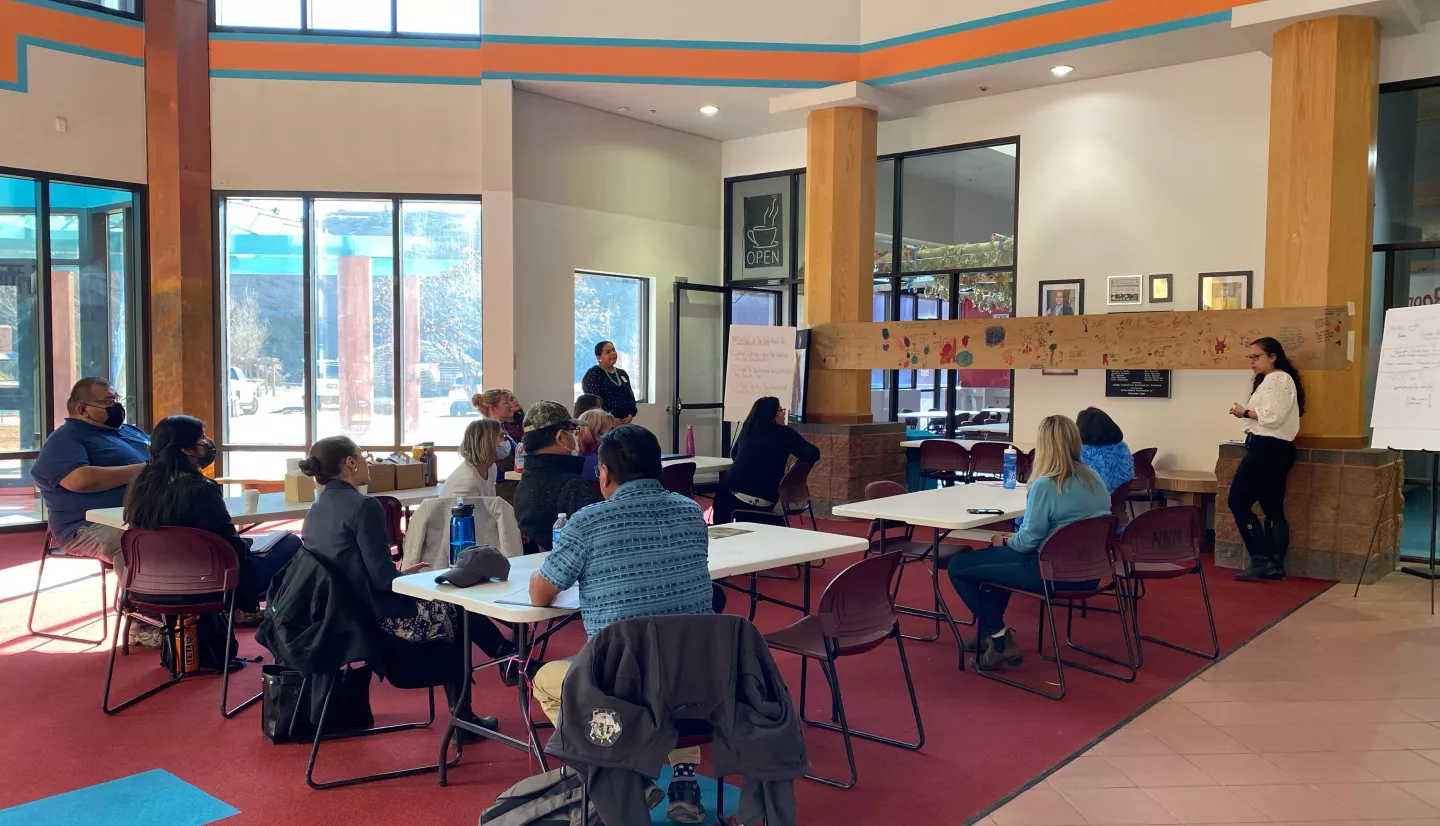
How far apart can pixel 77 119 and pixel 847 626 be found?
8390mm

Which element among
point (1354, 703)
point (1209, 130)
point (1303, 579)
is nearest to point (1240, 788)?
point (1354, 703)

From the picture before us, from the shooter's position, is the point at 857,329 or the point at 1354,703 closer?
the point at 1354,703

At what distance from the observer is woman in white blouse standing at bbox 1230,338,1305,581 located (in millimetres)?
6602

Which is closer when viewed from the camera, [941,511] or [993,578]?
[993,578]

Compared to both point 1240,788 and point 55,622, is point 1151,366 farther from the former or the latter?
point 55,622

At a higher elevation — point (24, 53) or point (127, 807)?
point (24, 53)

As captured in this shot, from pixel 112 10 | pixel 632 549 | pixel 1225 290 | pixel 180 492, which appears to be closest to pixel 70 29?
pixel 112 10

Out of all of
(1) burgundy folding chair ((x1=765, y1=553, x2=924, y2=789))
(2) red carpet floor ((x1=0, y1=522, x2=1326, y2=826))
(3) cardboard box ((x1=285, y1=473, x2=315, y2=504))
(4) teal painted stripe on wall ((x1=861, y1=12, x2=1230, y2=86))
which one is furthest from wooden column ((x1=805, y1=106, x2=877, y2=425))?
(1) burgundy folding chair ((x1=765, y1=553, x2=924, y2=789))

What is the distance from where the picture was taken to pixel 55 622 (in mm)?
5648

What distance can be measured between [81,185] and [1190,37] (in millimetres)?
9197

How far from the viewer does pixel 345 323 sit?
9570 mm

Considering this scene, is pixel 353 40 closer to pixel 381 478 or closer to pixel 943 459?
pixel 381 478

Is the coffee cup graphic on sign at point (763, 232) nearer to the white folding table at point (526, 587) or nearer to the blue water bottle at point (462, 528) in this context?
the white folding table at point (526, 587)

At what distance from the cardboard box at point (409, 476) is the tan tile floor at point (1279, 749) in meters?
3.85
